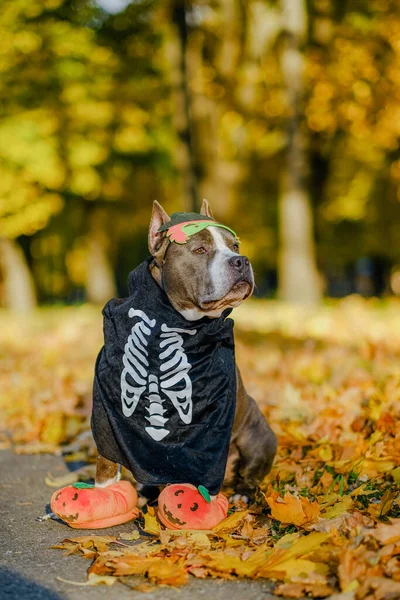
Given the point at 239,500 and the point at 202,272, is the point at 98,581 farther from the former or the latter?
the point at 202,272

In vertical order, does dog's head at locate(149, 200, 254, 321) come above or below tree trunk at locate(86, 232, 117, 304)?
above

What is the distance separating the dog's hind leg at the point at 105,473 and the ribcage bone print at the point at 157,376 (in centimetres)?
31

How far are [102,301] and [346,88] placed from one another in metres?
11.7

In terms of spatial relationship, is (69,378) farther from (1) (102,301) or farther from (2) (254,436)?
(1) (102,301)

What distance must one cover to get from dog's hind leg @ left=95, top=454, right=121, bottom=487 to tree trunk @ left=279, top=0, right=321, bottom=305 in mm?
11992

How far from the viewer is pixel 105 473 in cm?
376

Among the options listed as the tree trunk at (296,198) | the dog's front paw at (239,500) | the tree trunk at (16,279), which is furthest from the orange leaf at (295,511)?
the tree trunk at (16,279)

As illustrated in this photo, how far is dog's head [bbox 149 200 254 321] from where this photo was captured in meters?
3.50

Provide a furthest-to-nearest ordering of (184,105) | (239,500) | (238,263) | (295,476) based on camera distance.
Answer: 1. (184,105)
2. (295,476)
3. (239,500)
4. (238,263)

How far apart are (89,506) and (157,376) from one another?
0.69 m

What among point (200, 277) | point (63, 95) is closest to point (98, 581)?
point (200, 277)

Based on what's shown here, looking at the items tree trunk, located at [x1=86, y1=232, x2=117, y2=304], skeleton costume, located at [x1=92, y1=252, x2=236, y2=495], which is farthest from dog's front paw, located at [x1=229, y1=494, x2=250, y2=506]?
tree trunk, located at [x1=86, y1=232, x2=117, y2=304]

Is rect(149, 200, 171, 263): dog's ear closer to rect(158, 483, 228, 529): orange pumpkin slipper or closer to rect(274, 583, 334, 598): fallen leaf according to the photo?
rect(158, 483, 228, 529): orange pumpkin slipper

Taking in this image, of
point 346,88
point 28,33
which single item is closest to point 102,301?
point 28,33
